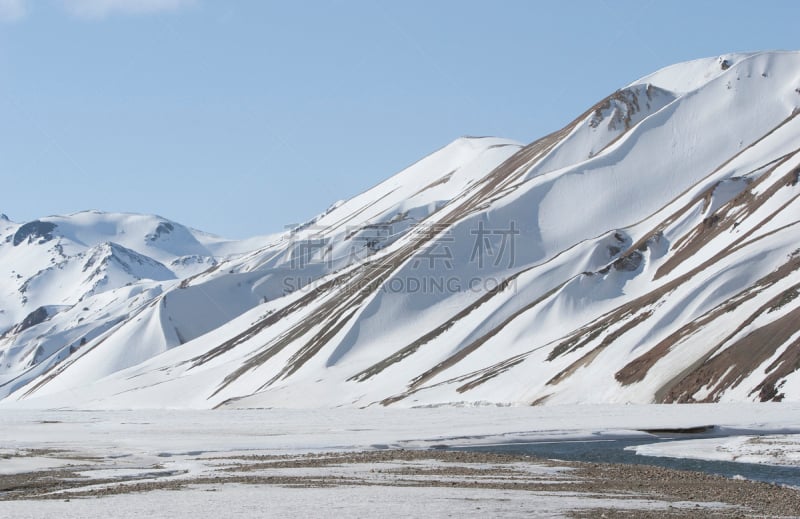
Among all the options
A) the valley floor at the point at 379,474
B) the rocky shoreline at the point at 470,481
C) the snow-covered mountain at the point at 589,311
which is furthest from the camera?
the snow-covered mountain at the point at 589,311

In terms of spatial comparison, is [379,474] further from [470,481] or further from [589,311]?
[589,311]

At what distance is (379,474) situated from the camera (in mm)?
42031

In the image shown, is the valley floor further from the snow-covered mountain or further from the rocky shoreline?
the snow-covered mountain

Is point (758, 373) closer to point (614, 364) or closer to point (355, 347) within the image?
point (614, 364)

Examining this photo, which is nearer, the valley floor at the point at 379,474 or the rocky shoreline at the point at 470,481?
the valley floor at the point at 379,474

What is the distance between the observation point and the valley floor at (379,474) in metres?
31.7

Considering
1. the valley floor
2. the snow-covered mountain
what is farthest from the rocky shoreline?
the snow-covered mountain

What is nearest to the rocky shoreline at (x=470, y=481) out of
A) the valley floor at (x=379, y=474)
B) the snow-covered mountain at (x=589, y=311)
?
the valley floor at (x=379, y=474)

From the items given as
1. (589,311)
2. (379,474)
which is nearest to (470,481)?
(379,474)

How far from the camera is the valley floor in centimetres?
3170

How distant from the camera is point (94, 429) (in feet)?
285

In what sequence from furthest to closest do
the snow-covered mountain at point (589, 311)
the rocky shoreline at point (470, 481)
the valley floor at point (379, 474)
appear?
the snow-covered mountain at point (589, 311)
the rocky shoreline at point (470, 481)
the valley floor at point (379, 474)

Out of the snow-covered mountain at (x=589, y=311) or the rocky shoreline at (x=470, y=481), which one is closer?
the rocky shoreline at (x=470, y=481)

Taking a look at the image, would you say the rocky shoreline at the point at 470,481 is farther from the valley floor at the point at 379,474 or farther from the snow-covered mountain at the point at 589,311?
the snow-covered mountain at the point at 589,311
